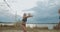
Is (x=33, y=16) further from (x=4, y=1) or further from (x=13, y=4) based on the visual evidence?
(x=4, y=1)

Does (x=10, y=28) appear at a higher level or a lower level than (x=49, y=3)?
lower

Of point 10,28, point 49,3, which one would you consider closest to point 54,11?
point 49,3

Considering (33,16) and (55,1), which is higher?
(55,1)

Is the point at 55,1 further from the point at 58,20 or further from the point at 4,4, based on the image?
the point at 4,4

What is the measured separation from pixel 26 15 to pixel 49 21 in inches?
23.0

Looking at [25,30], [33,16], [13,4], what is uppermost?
[13,4]

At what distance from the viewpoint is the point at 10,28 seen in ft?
12.3

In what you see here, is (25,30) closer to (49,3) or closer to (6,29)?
(6,29)

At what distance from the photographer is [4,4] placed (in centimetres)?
382

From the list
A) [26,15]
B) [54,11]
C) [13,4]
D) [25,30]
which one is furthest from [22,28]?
[54,11]

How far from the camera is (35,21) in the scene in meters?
3.79

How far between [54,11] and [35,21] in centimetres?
53

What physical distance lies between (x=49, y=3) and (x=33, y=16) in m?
0.51

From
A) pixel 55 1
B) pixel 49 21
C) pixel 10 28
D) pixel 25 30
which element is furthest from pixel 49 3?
pixel 10 28
